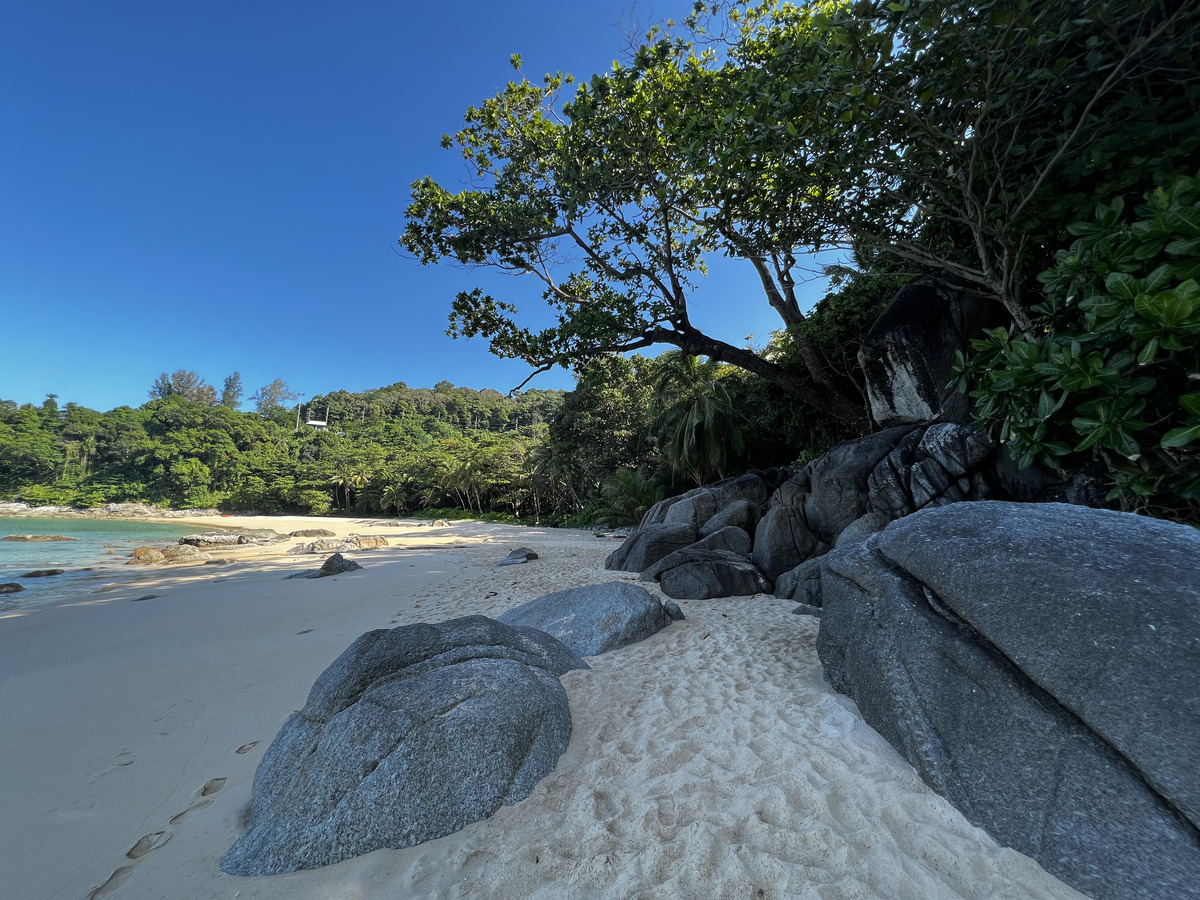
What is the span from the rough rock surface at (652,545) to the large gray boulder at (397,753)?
623cm

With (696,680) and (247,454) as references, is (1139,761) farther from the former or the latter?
(247,454)

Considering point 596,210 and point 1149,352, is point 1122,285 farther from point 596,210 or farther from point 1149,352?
point 596,210

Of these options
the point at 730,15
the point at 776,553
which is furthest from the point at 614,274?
the point at 776,553

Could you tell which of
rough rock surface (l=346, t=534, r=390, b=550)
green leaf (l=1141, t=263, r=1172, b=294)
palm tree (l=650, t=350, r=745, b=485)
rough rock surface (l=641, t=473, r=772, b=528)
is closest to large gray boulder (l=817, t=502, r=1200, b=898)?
green leaf (l=1141, t=263, r=1172, b=294)

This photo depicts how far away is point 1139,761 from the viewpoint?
185cm

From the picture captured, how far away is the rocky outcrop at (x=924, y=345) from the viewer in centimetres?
826

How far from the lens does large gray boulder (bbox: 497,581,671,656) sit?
16.1 feet

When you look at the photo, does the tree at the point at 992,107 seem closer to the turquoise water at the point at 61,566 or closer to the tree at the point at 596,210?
the tree at the point at 596,210

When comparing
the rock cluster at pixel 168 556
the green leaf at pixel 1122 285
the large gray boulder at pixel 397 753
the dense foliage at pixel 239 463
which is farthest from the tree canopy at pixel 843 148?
the dense foliage at pixel 239 463

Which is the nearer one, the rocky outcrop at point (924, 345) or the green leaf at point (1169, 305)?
the green leaf at point (1169, 305)

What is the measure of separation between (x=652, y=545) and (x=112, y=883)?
8.17 meters

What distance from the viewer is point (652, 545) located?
952 cm

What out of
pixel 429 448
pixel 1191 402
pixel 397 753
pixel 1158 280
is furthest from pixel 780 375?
pixel 429 448

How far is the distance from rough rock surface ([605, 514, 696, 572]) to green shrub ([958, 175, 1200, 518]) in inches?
243
